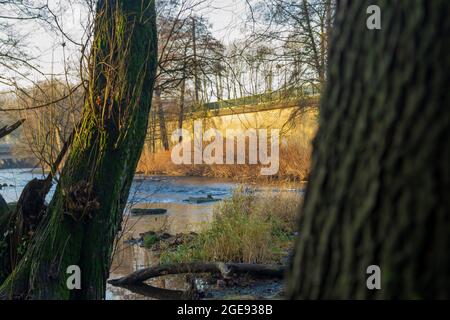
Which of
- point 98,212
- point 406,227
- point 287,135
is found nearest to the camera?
point 406,227

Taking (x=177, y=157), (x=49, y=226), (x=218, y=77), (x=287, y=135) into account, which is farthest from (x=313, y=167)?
(x=177, y=157)

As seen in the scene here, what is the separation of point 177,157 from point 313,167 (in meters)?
17.7

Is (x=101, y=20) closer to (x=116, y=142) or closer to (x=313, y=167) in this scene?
(x=116, y=142)

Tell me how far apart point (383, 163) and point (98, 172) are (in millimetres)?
3118

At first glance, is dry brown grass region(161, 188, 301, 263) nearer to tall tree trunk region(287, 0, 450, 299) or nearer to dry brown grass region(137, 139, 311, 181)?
dry brown grass region(137, 139, 311, 181)

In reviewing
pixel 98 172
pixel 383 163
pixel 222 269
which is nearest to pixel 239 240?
pixel 222 269

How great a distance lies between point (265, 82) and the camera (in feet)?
42.7

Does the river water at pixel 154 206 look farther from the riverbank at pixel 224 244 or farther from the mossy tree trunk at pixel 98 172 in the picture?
the mossy tree trunk at pixel 98 172

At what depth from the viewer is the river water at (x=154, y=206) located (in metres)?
6.20

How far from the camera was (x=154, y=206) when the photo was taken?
42.8 feet

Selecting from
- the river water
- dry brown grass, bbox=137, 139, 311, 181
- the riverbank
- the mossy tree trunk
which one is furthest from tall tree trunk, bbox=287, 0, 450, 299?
dry brown grass, bbox=137, 139, 311, 181

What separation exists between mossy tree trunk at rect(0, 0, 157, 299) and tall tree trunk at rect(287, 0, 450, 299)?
2.86 meters

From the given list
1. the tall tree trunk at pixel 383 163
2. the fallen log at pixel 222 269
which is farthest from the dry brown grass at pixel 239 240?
the tall tree trunk at pixel 383 163

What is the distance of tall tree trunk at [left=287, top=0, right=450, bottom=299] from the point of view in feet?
3.69
